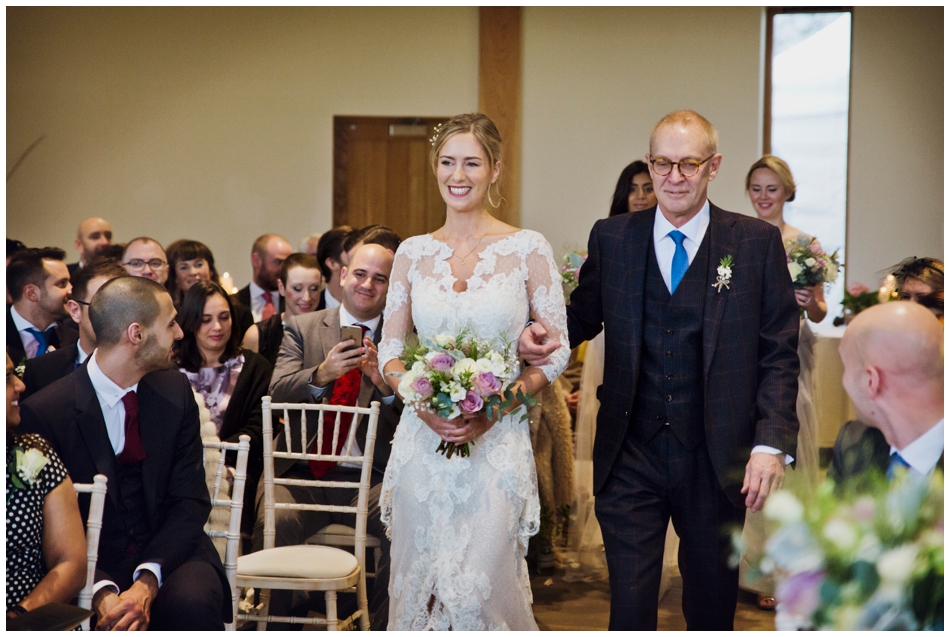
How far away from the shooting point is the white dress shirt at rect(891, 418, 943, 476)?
1582mm

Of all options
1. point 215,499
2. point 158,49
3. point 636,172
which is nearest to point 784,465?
point 215,499

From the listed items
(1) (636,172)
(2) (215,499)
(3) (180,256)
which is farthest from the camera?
(3) (180,256)

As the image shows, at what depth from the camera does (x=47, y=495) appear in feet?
8.23

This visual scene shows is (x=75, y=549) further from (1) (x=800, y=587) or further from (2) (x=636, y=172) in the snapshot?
(2) (x=636, y=172)

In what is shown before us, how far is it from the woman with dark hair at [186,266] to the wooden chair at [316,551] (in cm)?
217

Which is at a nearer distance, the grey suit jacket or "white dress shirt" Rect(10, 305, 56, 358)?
the grey suit jacket

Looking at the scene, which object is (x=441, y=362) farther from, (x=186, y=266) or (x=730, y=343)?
(x=186, y=266)

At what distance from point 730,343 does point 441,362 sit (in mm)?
841

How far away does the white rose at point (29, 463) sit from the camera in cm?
242

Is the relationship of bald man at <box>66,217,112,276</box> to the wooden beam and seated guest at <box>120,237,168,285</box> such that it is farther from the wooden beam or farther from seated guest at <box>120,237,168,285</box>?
the wooden beam

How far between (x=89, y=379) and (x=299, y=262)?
2524 millimetres

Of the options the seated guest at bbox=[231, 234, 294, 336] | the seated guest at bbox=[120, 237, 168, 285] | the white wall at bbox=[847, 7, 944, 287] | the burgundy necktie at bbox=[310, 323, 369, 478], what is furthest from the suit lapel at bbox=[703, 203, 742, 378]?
the white wall at bbox=[847, 7, 944, 287]

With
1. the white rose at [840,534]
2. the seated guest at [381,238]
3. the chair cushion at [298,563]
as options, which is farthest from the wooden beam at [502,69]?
the white rose at [840,534]

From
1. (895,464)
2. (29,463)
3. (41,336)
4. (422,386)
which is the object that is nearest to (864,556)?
(895,464)
